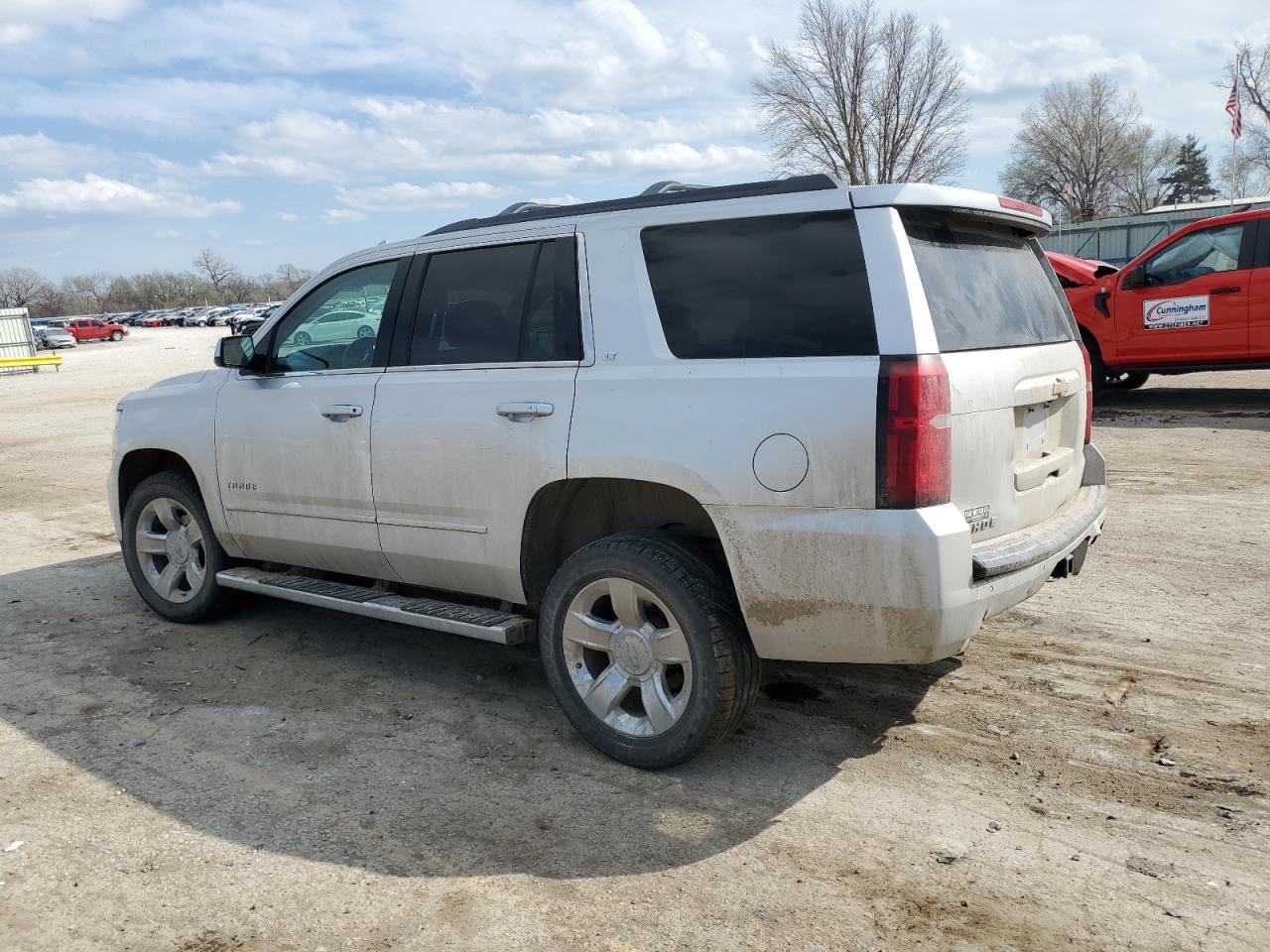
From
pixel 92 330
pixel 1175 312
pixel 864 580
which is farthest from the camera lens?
pixel 92 330

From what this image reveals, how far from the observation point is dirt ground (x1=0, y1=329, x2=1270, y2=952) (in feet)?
9.80

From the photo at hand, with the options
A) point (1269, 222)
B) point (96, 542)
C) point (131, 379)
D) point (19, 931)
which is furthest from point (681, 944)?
point (131, 379)

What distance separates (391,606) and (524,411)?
1160 millimetres

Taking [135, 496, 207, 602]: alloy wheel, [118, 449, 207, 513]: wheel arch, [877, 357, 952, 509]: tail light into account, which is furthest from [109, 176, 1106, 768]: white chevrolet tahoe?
[118, 449, 207, 513]: wheel arch

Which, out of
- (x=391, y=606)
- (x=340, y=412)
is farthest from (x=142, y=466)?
(x=391, y=606)

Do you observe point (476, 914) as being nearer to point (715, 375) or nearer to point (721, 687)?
point (721, 687)

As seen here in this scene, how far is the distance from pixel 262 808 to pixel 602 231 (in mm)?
2432

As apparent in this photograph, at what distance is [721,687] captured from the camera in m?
3.65

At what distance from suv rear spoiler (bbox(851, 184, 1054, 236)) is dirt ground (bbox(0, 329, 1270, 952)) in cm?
196

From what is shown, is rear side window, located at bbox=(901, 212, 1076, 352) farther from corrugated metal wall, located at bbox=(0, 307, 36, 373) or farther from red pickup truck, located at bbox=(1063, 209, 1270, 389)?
corrugated metal wall, located at bbox=(0, 307, 36, 373)

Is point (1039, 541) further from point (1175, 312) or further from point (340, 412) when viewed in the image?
point (1175, 312)

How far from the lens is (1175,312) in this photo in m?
11.4

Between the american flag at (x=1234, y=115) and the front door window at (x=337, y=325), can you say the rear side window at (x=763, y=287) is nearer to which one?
the front door window at (x=337, y=325)

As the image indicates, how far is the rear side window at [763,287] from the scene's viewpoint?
3.49 m
